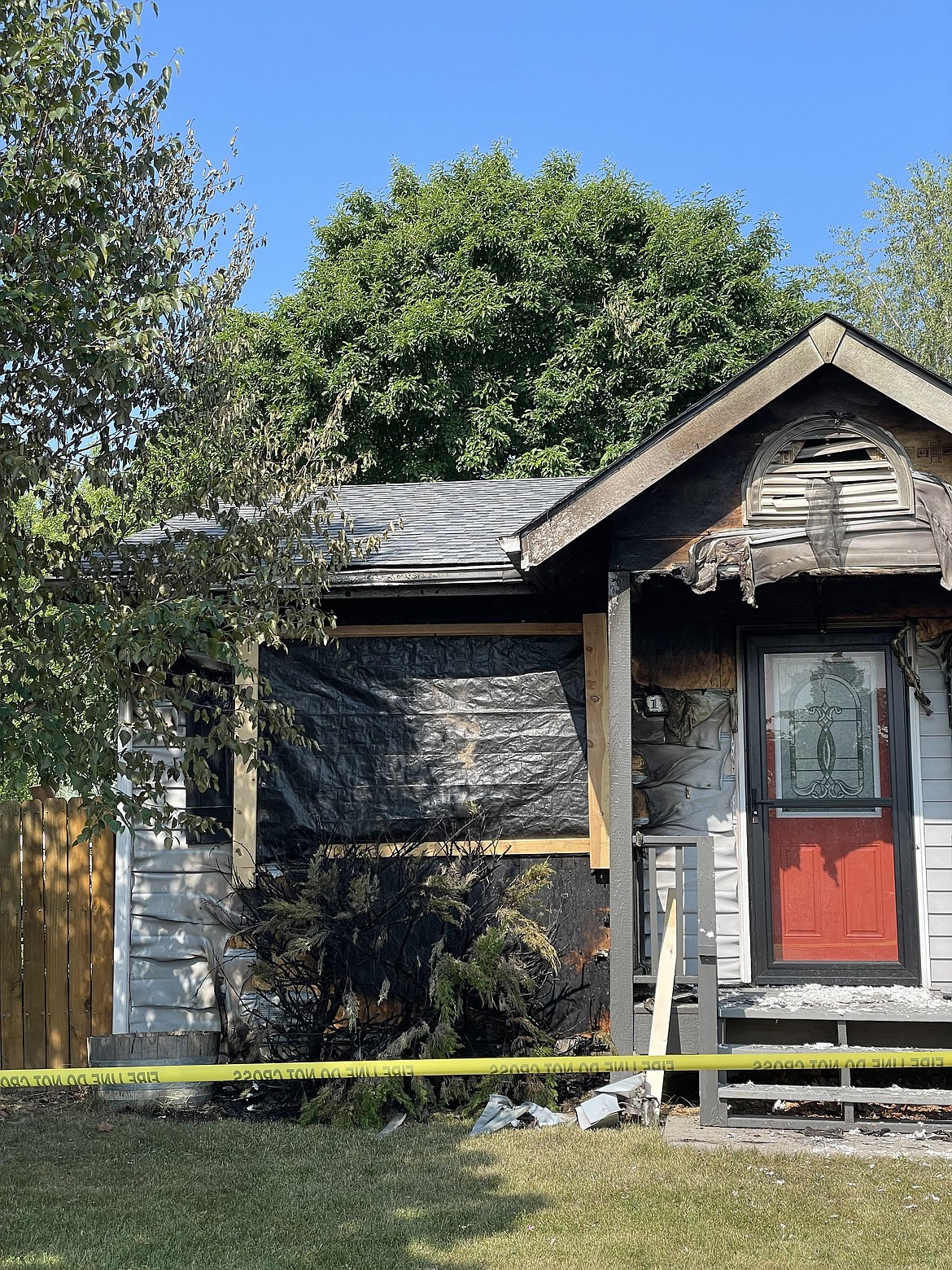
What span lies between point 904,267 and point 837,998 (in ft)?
74.2

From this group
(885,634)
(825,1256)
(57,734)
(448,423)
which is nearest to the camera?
(825,1256)

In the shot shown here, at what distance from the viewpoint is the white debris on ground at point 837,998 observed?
6570 mm

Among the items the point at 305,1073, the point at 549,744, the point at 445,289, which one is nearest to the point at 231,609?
the point at 305,1073

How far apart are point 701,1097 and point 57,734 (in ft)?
12.4

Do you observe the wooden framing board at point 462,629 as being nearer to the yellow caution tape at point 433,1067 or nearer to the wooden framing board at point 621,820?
the wooden framing board at point 621,820

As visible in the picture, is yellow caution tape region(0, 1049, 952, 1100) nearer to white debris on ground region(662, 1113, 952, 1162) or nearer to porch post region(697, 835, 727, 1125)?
white debris on ground region(662, 1113, 952, 1162)

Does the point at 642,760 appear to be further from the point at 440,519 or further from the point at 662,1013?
the point at 440,519

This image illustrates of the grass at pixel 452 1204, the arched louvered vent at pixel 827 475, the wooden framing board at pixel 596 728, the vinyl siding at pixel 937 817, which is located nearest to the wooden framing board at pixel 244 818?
the grass at pixel 452 1204

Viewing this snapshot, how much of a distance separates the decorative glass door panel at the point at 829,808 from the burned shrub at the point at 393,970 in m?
1.61

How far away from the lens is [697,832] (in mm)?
7625

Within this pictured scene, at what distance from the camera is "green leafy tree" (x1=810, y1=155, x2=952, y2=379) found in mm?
24719

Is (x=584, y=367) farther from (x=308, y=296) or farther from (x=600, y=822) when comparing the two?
(x=600, y=822)

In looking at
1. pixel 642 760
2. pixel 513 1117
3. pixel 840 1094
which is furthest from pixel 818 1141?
→ pixel 642 760

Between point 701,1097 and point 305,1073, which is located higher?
point 305,1073
